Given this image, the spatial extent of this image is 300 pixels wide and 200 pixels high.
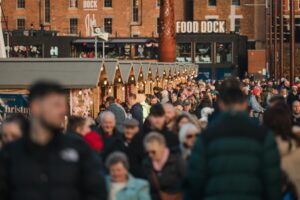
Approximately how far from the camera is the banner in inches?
958

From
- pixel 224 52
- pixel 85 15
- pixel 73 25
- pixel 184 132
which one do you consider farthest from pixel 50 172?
pixel 73 25

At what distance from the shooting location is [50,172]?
757 cm

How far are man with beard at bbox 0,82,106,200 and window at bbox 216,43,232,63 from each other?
85454 millimetres

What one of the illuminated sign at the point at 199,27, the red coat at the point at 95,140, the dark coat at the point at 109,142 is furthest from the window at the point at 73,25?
the red coat at the point at 95,140

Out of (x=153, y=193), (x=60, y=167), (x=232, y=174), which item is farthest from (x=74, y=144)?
(x=153, y=193)

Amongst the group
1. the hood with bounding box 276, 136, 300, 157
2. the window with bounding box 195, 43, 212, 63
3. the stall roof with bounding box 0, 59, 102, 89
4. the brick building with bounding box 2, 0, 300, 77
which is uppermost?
the brick building with bounding box 2, 0, 300, 77

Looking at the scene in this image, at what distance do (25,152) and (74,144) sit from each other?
1.12 ft

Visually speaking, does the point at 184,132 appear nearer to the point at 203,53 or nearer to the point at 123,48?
the point at 123,48

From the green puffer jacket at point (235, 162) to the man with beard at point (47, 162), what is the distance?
4.22ft

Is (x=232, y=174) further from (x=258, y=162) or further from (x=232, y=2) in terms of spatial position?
(x=232, y=2)

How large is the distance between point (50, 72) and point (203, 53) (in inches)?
2613

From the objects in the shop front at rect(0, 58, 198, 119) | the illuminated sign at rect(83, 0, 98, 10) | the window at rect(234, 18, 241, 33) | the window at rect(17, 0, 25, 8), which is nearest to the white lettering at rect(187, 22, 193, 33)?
the window at rect(234, 18, 241, 33)

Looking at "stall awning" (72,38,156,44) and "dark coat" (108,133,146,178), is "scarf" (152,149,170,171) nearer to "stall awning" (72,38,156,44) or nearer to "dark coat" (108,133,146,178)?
"dark coat" (108,133,146,178)

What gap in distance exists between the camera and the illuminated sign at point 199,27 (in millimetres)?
95312
